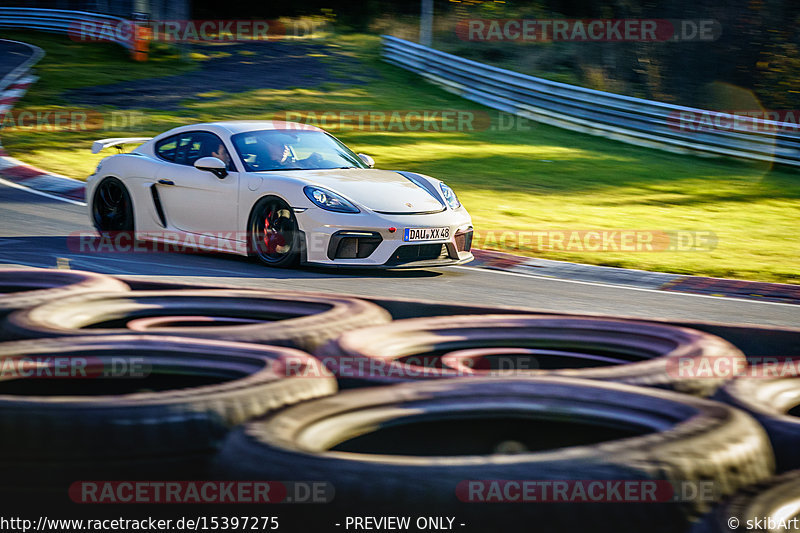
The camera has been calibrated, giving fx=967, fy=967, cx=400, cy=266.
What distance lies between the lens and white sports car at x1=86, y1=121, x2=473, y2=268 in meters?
8.14

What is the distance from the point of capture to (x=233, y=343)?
371 cm

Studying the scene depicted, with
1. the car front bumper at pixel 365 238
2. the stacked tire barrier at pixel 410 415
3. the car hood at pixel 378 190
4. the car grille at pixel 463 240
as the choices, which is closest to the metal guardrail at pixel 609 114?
the car grille at pixel 463 240

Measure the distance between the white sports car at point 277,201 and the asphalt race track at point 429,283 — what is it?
0.21m

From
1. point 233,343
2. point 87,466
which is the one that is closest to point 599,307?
point 233,343

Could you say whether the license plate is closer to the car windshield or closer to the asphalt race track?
the asphalt race track

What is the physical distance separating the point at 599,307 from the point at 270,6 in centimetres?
3169

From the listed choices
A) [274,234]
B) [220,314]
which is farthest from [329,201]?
[220,314]

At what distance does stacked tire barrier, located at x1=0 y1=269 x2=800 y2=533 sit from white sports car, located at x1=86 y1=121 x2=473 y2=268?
355 cm

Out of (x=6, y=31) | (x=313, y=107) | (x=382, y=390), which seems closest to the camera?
(x=382, y=390)

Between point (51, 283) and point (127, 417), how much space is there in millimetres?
2568

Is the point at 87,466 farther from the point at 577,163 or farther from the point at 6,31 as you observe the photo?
the point at 6,31

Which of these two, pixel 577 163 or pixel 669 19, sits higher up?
pixel 669 19

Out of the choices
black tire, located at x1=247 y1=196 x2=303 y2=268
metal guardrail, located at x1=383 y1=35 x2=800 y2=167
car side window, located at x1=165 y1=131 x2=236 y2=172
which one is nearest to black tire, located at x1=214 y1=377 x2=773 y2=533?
black tire, located at x1=247 y1=196 x2=303 y2=268

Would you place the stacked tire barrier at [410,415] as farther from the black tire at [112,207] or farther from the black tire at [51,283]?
the black tire at [112,207]
